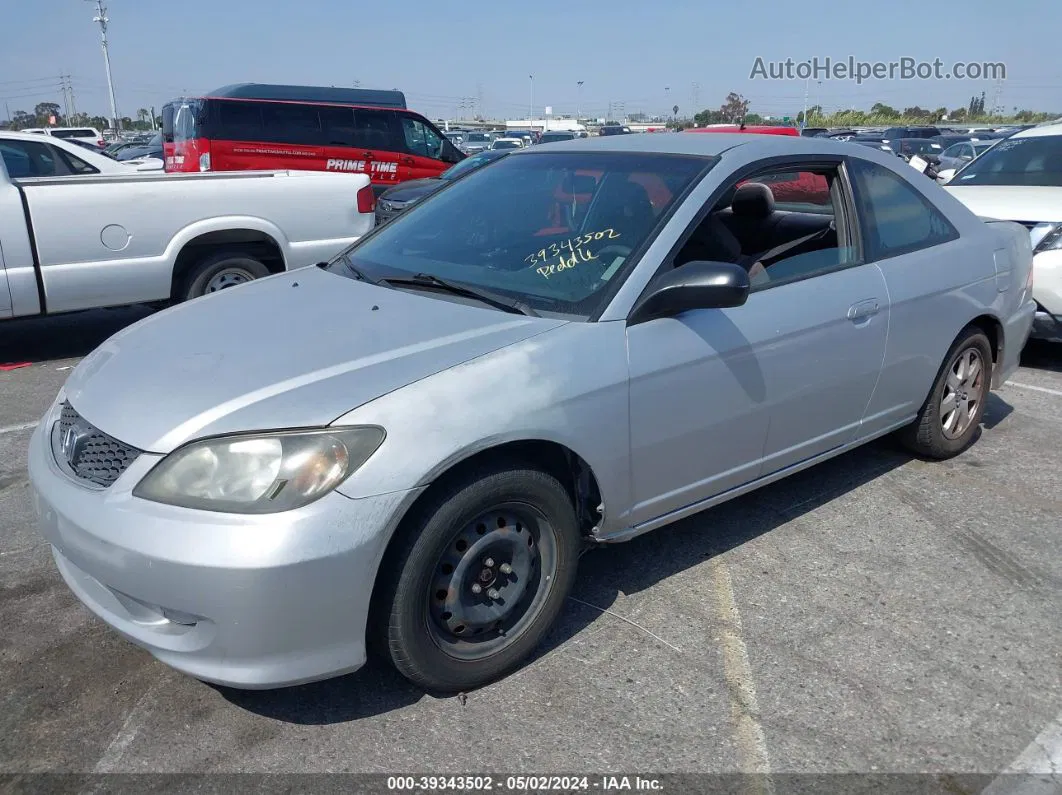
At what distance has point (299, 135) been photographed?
16.3 m

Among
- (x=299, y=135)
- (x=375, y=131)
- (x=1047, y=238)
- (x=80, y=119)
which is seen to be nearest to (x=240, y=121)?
(x=299, y=135)

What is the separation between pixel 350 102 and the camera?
55.8 ft

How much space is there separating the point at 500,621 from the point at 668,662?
1.96 ft

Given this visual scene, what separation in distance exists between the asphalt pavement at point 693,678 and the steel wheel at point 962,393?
2.03 ft

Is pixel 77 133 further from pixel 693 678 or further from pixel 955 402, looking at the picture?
pixel 693 678

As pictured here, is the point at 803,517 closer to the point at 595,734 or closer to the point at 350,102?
the point at 595,734

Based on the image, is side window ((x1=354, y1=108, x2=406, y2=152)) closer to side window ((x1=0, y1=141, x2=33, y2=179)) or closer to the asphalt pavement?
side window ((x1=0, y1=141, x2=33, y2=179))

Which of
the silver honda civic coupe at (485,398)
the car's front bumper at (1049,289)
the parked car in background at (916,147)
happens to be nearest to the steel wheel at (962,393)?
the silver honda civic coupe at (485,398)

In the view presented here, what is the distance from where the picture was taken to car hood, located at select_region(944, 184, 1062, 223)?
21.6ft

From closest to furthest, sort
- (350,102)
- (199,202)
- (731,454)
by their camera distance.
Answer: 1. (731,454)
2. (199,202)
3. (350,102)

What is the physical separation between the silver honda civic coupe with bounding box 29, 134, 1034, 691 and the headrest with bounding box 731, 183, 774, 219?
14mm

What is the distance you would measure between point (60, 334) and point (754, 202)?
632 centimetres

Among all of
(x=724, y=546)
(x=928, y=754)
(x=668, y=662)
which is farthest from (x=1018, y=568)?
(x=668, y=662)

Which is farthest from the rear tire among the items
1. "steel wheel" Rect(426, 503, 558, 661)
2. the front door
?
"steel wheel" Rect(426, 503, 558, 661)
